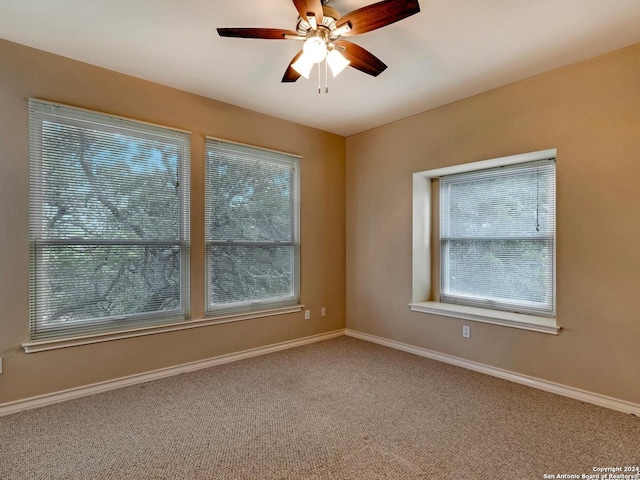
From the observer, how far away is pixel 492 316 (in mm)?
3178

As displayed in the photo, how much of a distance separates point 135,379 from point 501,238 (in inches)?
144

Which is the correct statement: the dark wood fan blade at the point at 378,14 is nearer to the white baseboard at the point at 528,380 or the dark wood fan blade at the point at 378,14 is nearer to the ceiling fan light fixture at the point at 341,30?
the ceiling fan light fixture at the point at 341,30

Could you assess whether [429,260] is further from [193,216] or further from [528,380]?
[193,216]

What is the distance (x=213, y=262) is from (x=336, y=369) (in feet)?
5.31

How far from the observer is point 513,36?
2355 millimetres

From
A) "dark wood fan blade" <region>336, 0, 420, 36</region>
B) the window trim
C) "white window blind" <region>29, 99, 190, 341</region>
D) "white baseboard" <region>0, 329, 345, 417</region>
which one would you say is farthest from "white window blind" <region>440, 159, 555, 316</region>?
"white window blind" <region>29, 99, 190, 341</region>

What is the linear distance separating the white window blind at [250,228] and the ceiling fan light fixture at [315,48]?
1679 mm

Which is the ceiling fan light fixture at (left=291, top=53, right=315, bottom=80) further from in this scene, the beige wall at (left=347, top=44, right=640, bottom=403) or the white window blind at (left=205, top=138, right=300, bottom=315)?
the beige wall at (left=347, top=44, right=640, bottom=403)

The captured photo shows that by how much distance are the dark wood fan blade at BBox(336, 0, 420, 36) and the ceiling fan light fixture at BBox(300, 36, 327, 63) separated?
0.15 m

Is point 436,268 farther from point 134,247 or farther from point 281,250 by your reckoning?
point 134,247

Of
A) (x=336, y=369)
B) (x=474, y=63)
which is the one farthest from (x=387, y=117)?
(x=336, y=369)

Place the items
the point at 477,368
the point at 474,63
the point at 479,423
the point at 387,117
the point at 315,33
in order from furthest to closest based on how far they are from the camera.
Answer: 1. the point at 387,117
2. the point at 477,368
3. the point at 474,63
4. the point at 479,423
5. the point at 315,33

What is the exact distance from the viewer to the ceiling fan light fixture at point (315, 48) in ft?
6.67

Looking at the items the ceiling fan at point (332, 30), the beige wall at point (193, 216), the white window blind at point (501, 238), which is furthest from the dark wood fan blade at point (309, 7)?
the white window blind at point (501, 238)
